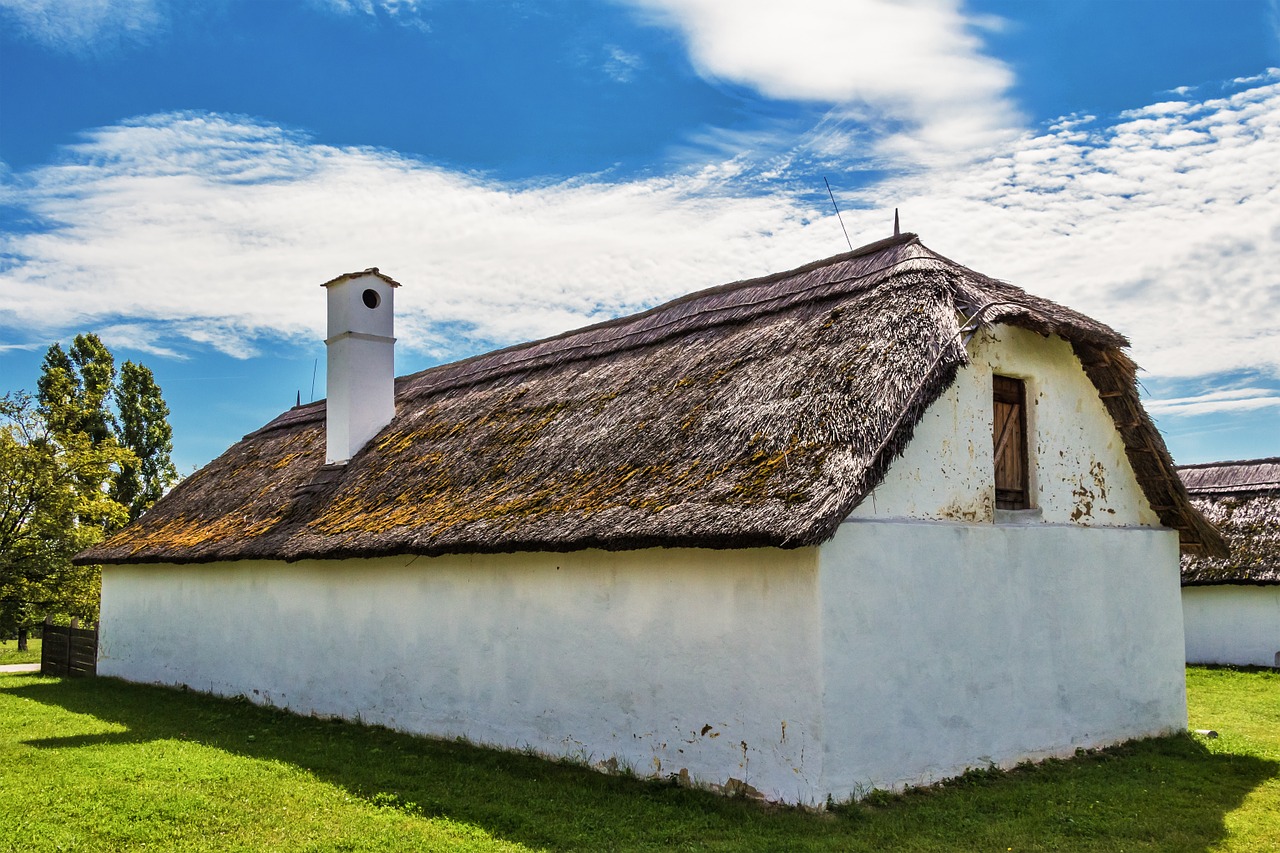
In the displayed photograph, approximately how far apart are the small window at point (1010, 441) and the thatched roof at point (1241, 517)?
11.5 metres

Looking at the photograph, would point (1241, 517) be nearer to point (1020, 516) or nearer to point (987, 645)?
point (1020, 516)

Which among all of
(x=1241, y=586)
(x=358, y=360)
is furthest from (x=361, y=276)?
(x=1241, y=586)

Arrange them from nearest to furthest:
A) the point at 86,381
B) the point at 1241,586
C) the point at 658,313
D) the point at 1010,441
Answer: the point at 1010,441
the point at 658,313
the point at 1241,586
the point at 86,381

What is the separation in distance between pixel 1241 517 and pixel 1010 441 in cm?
1463

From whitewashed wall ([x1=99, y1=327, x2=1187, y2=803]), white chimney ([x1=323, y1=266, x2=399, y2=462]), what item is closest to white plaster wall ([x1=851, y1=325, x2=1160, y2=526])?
whitewashed wall ([x1=99, y1=327, x2=1187, y2=803])

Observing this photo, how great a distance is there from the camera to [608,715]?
9.28 meters

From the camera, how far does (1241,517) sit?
21.8 meters

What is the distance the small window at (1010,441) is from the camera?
10.2m

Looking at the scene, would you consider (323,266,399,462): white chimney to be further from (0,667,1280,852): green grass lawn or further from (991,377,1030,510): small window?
(991,377,1030,510): small window

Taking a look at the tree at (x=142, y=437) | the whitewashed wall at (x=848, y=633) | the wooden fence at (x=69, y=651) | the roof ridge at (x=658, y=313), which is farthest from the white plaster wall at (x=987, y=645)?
the tree at (x=142, y=437)

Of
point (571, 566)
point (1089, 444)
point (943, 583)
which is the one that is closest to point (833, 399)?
point (943, 583)

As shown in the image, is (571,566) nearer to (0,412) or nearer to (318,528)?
(318,528)

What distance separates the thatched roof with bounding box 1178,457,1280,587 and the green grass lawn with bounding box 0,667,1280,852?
1021 centimetres

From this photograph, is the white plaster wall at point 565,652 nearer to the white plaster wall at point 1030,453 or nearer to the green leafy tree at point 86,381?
the white plaster wall at point 1030,453
